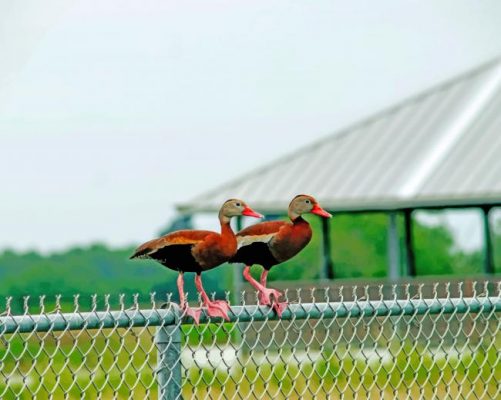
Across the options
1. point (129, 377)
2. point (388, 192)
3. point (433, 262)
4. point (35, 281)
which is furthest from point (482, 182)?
point (433, 262)

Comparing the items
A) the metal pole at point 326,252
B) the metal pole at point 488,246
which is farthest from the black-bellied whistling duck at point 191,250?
the metal pole at point 326,252

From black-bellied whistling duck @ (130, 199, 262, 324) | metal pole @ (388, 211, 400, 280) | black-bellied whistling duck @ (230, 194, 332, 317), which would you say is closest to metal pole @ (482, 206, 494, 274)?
metal pole @ (388, 211, 400, 280)

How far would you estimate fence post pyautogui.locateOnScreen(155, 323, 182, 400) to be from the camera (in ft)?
18.5

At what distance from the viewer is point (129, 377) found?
1667 cm

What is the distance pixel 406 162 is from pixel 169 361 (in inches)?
706

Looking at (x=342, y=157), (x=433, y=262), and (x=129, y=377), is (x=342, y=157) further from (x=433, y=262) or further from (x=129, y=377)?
(x=433, y=262)

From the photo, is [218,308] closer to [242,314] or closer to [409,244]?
[242,314]

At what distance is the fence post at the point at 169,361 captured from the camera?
5.64m

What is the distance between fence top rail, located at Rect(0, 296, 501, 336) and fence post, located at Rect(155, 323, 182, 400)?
40mm

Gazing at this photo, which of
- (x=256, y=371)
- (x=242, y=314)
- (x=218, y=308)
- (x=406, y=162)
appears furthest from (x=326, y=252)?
(x=218, y=308)

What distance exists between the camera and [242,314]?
230 inches

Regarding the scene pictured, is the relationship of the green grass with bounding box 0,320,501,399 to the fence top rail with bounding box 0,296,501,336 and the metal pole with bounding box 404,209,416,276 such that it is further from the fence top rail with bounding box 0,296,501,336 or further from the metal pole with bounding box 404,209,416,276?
the metal pole with bounding box 404,209,416,276

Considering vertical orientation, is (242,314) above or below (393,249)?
above

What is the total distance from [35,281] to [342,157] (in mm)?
26082
